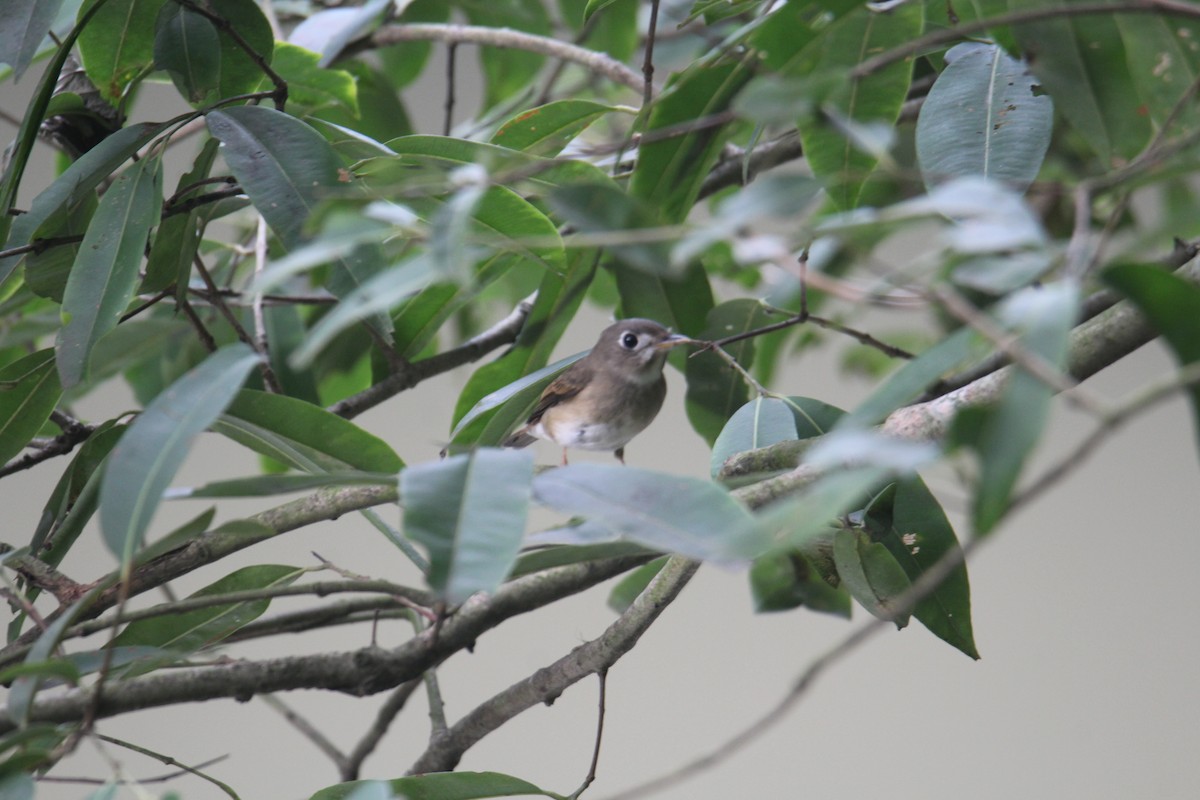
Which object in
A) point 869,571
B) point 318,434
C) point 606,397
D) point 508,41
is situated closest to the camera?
point 869,571

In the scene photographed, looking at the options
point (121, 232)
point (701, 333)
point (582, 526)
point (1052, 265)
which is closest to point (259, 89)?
point (121, 232)

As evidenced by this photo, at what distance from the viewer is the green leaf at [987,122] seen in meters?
1.00

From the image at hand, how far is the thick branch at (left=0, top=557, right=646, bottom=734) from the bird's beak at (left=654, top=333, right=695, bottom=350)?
1.44 ft

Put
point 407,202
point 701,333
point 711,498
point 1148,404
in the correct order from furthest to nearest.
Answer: point 701,333 < point 407,202 < point 711,498 < point 1148,404

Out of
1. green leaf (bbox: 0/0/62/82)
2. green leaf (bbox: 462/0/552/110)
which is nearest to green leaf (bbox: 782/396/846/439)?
green leaf (bbox: 0/0/62/82)

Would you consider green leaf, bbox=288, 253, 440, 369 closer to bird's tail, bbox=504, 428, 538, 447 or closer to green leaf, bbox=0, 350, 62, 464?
green leaf, bbox=0, 350, 62, 464

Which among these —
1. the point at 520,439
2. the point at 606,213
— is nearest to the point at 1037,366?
the point at 606,213

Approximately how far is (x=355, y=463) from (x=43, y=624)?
0.35 metres

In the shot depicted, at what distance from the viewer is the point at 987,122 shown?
1033 mm

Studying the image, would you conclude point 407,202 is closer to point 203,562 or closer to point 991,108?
point 203,562

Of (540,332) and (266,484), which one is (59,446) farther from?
(266,484)

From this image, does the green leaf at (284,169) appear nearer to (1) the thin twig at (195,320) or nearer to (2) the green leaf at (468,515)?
(1) the thin twig at (195,320)

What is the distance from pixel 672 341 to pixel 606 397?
54 centimetres

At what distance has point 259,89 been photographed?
138 cm
